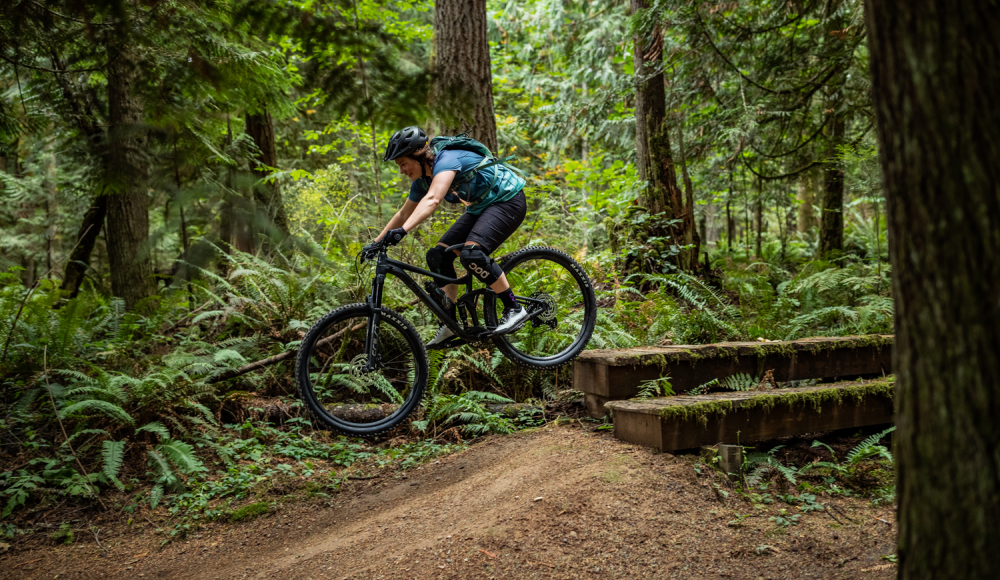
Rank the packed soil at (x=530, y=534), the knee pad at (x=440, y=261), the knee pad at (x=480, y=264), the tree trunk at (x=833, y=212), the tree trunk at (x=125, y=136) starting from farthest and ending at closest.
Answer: the tree trunk at (x=833, y=212) < the knee pad at (x=440, y=261) < the knee pad at (x=480, y=264) < the packed soil at (x=530, y=534) < the tree trunk at (x=125, y=136)

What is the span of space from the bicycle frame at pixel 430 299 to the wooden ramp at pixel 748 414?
1.24 metres

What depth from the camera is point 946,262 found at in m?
1.56

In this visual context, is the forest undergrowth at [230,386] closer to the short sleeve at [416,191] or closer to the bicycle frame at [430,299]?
the bicycle frame at [430,299]

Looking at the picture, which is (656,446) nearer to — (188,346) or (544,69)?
(188,346)

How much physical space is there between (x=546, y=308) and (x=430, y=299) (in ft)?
3.63

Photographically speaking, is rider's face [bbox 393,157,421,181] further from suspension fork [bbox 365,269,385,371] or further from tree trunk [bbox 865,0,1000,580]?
tree trunk [bbox 865,0,1000,580]

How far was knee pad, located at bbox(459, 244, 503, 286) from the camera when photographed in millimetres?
4371

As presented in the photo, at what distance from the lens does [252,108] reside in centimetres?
363

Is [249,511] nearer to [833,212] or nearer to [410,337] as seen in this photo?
[410,337]

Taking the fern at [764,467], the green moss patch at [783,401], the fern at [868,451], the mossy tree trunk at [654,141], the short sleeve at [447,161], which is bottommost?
the fern at [764,467]

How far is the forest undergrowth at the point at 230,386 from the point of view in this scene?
4.73 m

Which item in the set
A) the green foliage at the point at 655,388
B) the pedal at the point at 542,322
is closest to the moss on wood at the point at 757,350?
the green foliage at the point at 655,388

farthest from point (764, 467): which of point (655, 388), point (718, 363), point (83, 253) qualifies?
point (83, 253)

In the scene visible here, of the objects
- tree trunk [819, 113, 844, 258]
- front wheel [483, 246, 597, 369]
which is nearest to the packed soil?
front wheel [483, 246, 597, 369]
